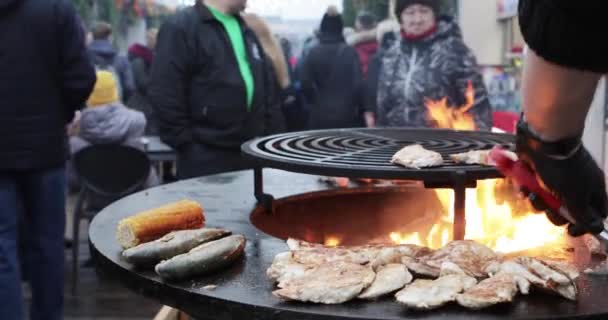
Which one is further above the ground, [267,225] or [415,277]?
[415,277]

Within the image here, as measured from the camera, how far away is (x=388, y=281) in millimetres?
1750

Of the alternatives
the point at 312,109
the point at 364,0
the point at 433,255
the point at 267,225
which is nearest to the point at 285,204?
the point at 267,225

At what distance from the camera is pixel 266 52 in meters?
4.55

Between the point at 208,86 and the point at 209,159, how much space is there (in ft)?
1.43

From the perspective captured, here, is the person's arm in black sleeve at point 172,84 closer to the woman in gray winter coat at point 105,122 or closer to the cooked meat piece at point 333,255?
the woman in gray winter coat at point 105,122

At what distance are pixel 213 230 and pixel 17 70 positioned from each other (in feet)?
6.57

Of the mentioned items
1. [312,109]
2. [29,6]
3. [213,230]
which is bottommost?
[312,109]

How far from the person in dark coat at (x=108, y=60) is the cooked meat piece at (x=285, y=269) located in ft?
25.7

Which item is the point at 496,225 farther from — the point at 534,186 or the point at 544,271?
the point at 534,186

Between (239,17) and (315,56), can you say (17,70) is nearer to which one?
(239,17)

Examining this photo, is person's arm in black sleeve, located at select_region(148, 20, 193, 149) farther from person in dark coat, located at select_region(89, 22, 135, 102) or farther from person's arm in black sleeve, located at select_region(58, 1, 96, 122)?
person in dark coat, located at select_region(89, 22, 135, 102)

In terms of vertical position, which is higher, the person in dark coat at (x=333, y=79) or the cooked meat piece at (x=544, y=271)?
the cooked meat piece at (x=544, y=271)

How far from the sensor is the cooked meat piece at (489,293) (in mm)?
1603

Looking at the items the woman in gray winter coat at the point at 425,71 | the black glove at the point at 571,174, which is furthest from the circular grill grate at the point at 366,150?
the woman in gray winter coat at the point at 425,71
